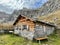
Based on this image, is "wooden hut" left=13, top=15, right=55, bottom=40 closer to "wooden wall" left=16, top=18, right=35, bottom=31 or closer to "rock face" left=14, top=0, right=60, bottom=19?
"wooden wall" left=16, top=18, right=35, bottom=31

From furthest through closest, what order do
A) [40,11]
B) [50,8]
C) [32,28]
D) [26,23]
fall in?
[40,11]
[50,8]
[26,23]
[32,28]

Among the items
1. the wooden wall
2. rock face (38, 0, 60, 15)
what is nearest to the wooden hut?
the wooden wall

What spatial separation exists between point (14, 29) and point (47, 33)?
8.13 meters

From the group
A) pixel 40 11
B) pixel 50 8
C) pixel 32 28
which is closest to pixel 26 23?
pixel 32 28

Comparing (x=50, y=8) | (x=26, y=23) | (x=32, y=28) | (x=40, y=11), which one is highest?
(x=50, y=8)

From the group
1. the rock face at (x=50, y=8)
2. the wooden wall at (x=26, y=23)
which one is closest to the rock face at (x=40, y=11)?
the rock face at (x=50, y=8)

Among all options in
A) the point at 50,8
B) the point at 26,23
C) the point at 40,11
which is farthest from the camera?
the point at 40,11

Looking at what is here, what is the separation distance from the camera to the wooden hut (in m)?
34.0

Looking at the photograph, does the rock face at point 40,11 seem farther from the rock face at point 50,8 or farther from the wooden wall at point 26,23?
the wooden wall at point 26,23

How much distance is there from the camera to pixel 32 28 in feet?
112

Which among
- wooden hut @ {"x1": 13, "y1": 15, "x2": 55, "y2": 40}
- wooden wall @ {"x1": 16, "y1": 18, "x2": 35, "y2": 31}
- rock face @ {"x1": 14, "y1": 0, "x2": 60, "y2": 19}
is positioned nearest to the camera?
wooden hut @ {"x1": 13, "y1": 15, "x2": 55, "y2": 40}

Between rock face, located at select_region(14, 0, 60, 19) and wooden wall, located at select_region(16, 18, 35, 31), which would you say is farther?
rock face, located at select_region(14, 0, 60, 19)

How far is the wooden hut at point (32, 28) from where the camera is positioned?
1340 inches

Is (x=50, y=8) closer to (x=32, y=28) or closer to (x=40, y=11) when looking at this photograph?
(x=40, y=11)
